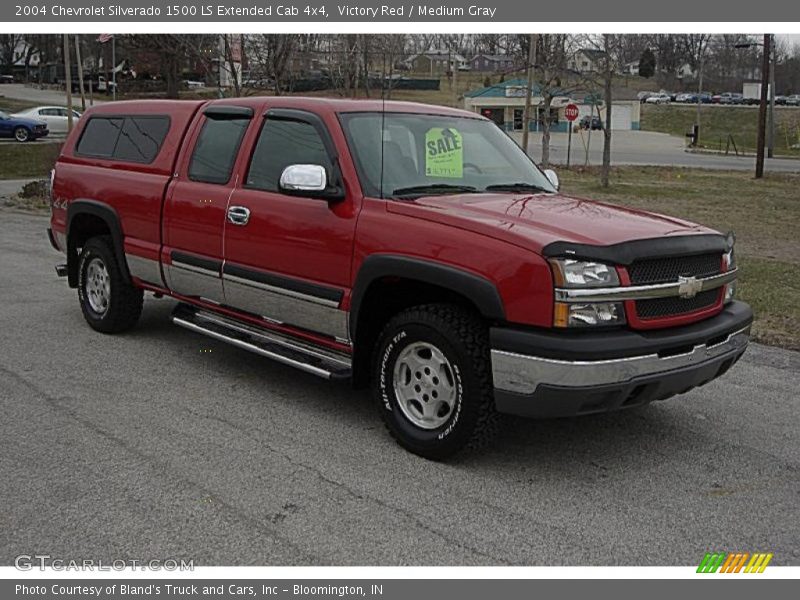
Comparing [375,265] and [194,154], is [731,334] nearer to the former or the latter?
[375,265]

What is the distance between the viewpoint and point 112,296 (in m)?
7.22

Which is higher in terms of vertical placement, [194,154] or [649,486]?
[194,154]

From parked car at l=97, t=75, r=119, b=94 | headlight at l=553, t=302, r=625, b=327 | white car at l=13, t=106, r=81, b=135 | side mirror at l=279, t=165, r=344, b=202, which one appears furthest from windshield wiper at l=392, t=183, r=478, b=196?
parked car at l=97, t=75, r=119, b=94

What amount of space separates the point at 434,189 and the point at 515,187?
2.15 feet

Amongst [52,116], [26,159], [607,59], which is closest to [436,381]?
[607,59]

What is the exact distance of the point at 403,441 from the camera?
4.80 metres

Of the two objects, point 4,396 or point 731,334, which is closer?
point 731,334

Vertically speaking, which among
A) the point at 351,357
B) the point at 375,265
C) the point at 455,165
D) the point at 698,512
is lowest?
the point at 698,512

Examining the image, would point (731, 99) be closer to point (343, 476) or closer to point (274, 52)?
point (274, 52)

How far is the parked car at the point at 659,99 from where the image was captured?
294 feet

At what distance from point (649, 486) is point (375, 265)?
182cm

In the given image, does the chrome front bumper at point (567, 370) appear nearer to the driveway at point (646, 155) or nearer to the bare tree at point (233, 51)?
the bare tree at point (233, 51)

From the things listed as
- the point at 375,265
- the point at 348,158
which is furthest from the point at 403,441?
the point at 348,158

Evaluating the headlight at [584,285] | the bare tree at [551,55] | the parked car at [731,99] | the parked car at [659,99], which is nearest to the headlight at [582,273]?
the headlight at [584,285]
